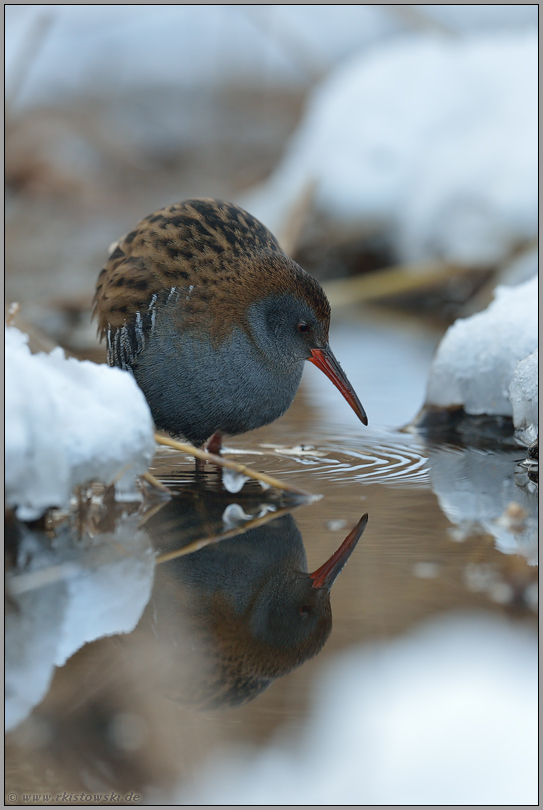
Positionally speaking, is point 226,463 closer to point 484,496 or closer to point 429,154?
point 484,496

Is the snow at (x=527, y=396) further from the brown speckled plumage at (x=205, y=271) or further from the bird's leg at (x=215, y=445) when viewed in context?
the bird's leg at (x=215, y=445)

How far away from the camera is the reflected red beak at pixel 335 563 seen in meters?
2.02

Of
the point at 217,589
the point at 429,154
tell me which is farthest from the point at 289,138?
the point at 217,589

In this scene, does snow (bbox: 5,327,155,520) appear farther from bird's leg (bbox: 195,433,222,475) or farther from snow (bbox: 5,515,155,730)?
bird's leg (bbox: 195,433,222,475)

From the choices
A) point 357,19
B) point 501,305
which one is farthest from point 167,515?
point 357,19

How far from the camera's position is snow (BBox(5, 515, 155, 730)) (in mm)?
1632

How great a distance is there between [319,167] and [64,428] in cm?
474

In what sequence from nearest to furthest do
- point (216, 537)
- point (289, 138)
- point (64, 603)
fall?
point (64, 603) → point (216, 537) → point (289, 138)

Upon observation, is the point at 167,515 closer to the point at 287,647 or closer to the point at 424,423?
the point at 287,647

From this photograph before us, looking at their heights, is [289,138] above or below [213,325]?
above

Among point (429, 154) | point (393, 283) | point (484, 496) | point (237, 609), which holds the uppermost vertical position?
point (429, 154)

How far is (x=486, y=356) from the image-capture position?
3.28 meters

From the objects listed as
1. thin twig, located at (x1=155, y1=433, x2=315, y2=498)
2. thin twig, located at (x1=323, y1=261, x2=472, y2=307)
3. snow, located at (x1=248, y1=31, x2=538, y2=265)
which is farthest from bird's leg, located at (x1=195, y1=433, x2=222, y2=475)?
snow, located at (x1=248, y1=31, x2=538, y2=265)

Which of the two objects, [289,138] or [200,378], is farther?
[289,138]
